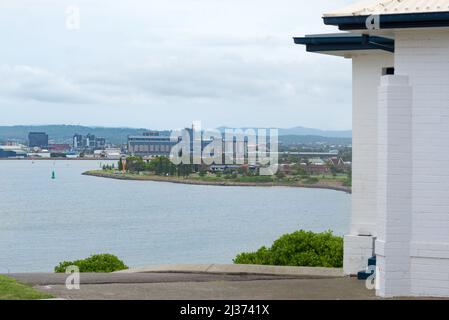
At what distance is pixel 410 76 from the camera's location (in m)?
14.5

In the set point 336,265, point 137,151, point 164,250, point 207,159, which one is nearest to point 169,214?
point 207,159

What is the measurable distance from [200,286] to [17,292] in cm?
317

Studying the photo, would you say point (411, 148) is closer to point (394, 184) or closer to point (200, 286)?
Result: point (394, 184)

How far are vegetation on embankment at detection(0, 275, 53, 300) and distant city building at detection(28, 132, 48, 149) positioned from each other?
153940mm

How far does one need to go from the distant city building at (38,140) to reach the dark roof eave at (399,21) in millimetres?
155328

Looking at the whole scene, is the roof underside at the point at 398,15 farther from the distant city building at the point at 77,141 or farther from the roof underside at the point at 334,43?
the distant city building at the point at 77,141

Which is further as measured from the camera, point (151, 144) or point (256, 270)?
point (151, 144)

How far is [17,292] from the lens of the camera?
14.3 metres

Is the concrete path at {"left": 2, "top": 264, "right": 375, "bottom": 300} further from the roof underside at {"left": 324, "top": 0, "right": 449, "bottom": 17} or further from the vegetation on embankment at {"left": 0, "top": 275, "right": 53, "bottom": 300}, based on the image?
the roof underside at {"left": 324, "top": 0, "right": 449, "bottom": 17}

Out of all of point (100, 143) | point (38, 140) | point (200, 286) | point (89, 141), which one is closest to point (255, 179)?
point (89, 141)

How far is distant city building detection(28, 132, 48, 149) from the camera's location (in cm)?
16788

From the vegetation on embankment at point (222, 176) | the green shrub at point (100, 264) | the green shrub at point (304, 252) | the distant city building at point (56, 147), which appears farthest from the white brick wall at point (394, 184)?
the distant city building at point (56, 147)
